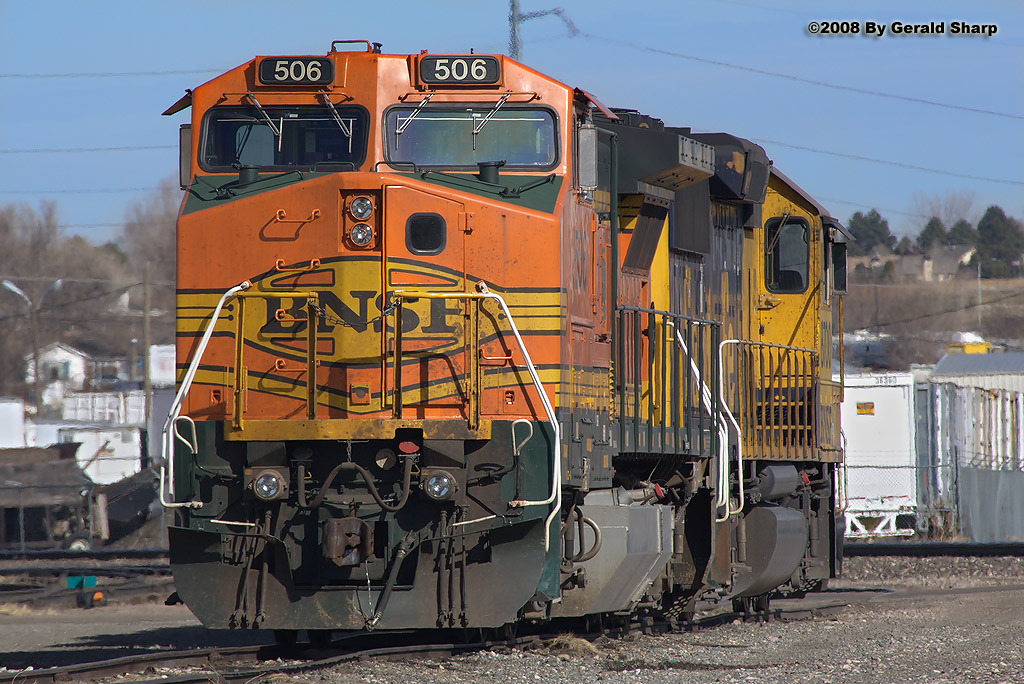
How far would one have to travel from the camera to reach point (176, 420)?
8.45 metres

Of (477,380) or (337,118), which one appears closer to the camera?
(477,380)

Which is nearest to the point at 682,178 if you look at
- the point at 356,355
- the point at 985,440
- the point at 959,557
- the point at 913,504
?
the point at 356,355

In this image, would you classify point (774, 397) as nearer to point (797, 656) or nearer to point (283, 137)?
point (797, 656)

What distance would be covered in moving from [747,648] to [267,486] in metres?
4.50

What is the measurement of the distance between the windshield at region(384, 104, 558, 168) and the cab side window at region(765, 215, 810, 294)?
6.10 metres

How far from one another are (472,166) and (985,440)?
25630 mm

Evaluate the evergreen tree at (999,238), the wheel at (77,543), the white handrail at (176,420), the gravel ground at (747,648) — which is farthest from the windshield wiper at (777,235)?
the evergreen tree at (999,238)

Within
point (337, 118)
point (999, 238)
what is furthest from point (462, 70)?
point (999, 238)

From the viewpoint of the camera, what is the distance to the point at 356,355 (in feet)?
27.7

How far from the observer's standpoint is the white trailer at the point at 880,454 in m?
28.9

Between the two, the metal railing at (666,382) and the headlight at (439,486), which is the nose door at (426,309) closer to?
the headlight at (439,486)

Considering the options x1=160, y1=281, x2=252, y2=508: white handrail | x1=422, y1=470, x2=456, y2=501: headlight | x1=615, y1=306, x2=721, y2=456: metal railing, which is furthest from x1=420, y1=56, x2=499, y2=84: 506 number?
x1=422, y1=470, x2=456, y2=501: headlight

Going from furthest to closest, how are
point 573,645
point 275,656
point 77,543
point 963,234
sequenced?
point 963,234 < point 77,543 < point 573,645 < point 275,656

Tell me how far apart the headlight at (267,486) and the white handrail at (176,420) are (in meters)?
0.40
